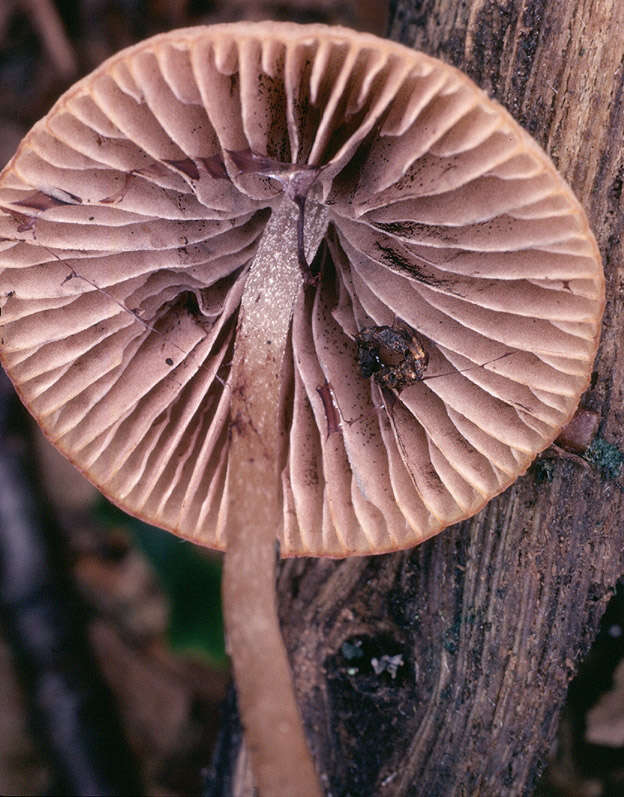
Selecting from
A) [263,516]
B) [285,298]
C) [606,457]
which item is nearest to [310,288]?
[285,298]

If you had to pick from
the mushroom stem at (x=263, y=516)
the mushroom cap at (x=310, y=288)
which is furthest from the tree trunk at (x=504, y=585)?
the mushroom stem at (x=263, y=516)

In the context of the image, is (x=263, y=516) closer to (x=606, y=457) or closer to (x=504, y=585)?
(x=504, y=585)

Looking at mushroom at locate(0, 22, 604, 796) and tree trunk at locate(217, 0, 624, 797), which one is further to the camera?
tree trunk at locate(217, 0, 624, 797)

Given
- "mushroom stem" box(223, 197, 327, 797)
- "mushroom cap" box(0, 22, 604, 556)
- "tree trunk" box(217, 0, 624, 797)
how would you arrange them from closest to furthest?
"mushroom cap" box(0, 22, 604, 556)
"mushroom stem" box(223, 197, 327, 797)
"tree trunk" box(217, 0, 624, 797)

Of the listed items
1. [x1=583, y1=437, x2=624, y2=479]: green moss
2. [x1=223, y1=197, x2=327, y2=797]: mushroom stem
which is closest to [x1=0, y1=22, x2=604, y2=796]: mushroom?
[x1=223, y1=197, x2=327, y2=797]: mushroom stem

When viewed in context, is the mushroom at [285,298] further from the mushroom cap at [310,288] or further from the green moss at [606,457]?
the green moss at [606,457]

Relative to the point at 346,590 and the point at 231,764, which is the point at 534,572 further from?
the point at 231,764

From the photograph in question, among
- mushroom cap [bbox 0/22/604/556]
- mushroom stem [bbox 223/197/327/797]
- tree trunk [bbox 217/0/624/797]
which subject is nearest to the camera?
mushroom cap [bbox 0/22/604/556]

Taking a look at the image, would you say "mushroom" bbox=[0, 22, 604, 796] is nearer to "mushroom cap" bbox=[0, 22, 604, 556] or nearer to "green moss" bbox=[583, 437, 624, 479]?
"mushroom cap" bbox=[0, 22, 604, 556]
